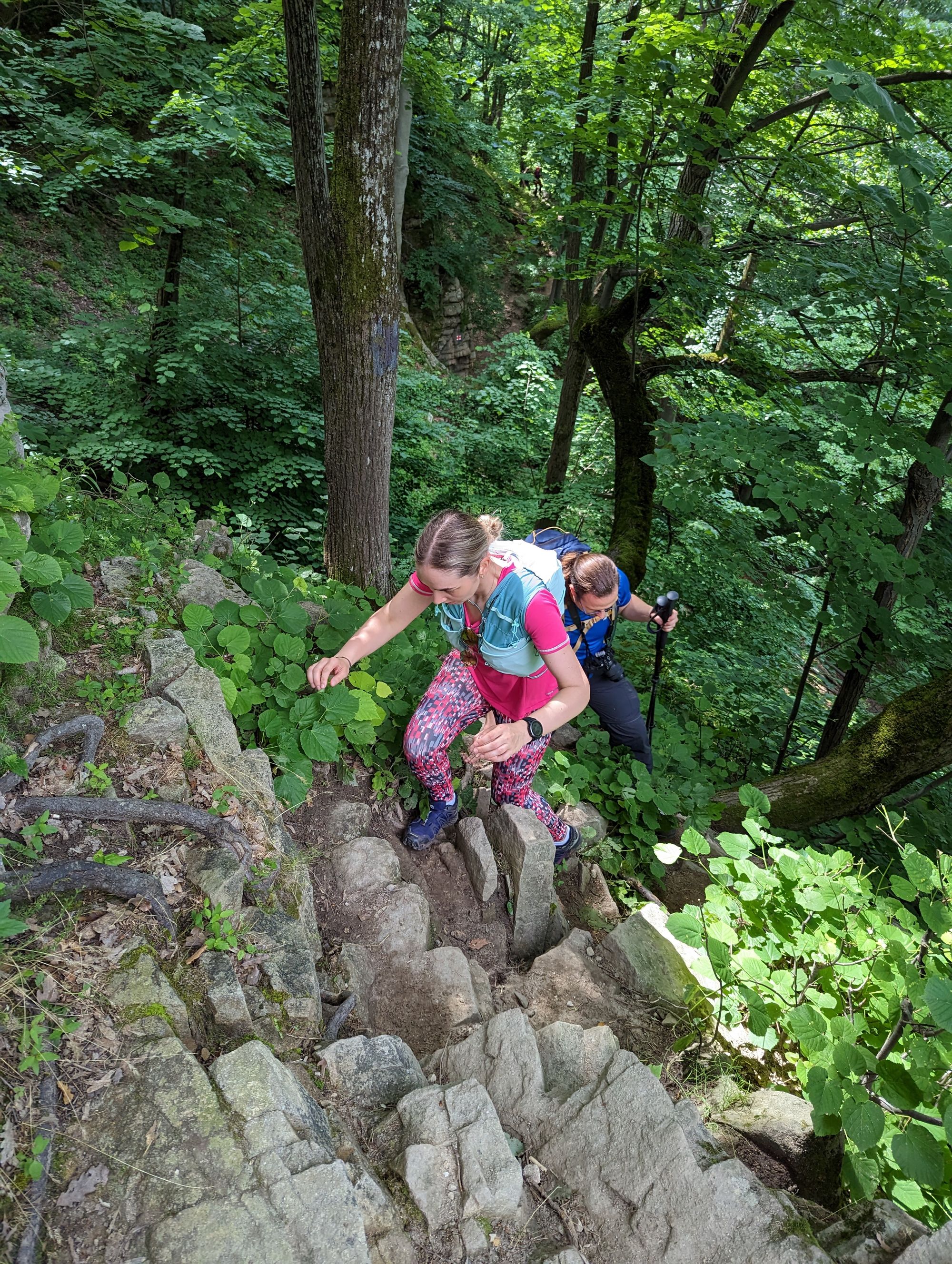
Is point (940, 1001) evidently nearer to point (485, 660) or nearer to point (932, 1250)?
point (932, 1250)

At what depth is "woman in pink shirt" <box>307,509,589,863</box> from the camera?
2473mm

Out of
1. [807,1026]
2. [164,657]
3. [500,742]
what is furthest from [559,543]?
[807,1026]

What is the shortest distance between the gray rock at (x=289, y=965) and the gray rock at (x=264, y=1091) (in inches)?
13.1

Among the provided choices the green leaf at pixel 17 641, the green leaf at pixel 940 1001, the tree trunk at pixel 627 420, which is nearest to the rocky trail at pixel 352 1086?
the green leaf at pixel 940 1001

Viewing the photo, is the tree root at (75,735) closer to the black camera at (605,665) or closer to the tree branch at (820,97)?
the black camera at (605,665)

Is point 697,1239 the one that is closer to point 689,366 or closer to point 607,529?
point 689,366

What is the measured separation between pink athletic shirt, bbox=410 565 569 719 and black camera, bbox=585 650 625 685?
959 millimetres

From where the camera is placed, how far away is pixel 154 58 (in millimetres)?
6012

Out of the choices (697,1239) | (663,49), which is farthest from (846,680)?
(663,49)

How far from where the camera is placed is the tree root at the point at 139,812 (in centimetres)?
205

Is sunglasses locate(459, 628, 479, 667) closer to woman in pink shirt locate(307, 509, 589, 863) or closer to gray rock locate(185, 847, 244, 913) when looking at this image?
woman in pink shirt locate(307, 509, 589, 863)

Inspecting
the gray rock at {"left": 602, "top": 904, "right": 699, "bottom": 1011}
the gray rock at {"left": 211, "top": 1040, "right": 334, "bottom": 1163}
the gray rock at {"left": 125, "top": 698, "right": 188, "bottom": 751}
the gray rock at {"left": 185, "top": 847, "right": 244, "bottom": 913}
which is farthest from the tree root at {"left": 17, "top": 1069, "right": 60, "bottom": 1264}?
the gray rock at {"left": 602, "top": 904, "right": 699, "bottom": 1011}

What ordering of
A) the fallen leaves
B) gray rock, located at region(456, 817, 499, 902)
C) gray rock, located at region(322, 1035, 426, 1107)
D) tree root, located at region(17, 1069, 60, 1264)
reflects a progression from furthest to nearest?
gray rock, located at region(456, 817, 499, 902), gray rock, located at region(322, 1035, 426, 1107), the fallen leaves, tree root, located at region(17, 1069, 60, 1264)

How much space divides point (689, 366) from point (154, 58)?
18.2ft
